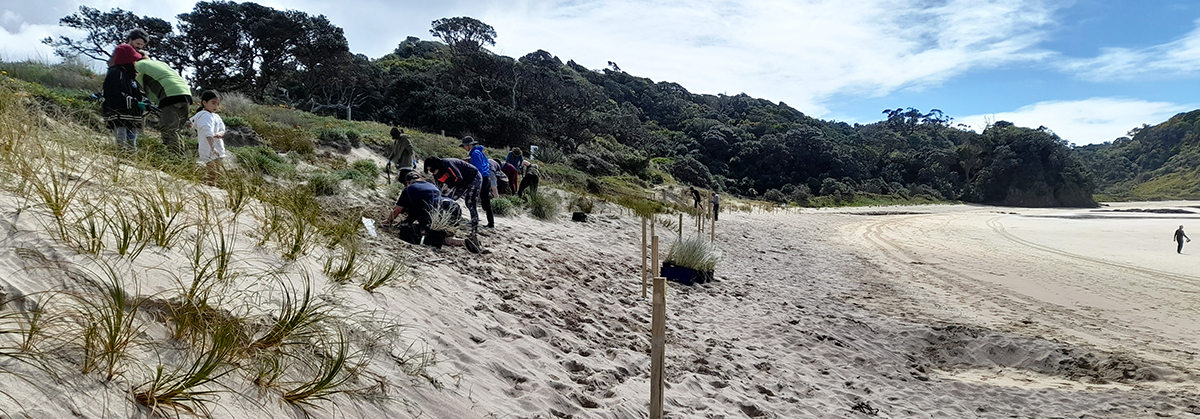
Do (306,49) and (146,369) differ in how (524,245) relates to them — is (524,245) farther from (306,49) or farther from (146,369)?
(306,49)

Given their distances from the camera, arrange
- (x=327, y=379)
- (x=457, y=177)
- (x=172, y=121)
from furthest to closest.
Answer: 1. (x=457, y=177)
2. (x=172, y=121)
3. (x=327, y=379)

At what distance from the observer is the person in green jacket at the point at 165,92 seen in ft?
18.9

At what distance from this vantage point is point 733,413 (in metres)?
3.95

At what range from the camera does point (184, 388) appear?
1958 millimetres

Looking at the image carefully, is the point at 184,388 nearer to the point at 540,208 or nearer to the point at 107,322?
the point at 107,322

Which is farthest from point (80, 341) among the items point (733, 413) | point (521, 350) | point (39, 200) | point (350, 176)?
point (350, 176)

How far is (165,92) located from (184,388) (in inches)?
210

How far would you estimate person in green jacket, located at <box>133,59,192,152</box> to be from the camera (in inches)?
226

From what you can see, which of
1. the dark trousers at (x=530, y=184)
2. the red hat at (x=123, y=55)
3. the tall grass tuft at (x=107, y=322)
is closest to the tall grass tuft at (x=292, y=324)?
the tall grass tuft at (x=107, y=322)

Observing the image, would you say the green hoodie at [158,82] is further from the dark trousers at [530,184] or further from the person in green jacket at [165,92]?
the dark trousers at [530,184]

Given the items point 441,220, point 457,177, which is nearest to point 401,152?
point 457,177

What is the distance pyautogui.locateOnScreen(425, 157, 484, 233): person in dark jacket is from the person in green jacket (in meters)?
2.68

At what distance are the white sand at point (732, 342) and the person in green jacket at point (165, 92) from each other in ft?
9.46

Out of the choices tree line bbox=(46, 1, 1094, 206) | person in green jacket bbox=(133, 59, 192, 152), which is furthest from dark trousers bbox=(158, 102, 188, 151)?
tree line bbox=(46, 1, 1094, 206)
